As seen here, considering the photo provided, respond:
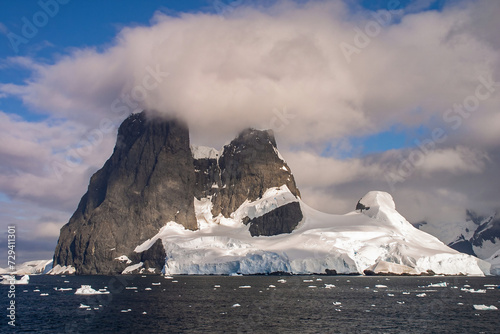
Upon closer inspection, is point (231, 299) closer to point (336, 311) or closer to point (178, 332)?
point (336, 311)

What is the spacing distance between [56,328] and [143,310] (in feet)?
58.4

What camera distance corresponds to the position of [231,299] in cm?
9262

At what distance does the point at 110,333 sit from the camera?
5509 cm

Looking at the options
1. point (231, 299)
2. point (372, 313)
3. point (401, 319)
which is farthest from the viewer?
point (231, 299)

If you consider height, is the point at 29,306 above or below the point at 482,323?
above

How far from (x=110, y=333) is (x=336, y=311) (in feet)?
116

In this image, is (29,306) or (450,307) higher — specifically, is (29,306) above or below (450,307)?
above

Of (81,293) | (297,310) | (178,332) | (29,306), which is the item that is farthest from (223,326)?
(81,293)

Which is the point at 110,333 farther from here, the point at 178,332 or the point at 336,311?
the point at 336,311

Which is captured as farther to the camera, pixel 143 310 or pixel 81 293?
pixel 81 293

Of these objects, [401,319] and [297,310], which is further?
[297,310]

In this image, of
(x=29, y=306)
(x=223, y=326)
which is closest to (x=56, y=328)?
(x=223, y=326)

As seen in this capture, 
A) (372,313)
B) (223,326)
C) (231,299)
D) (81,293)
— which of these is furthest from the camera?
(81,293)

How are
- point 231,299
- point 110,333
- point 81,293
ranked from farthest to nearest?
point 81,293 → point 231,299 → point 110,333
